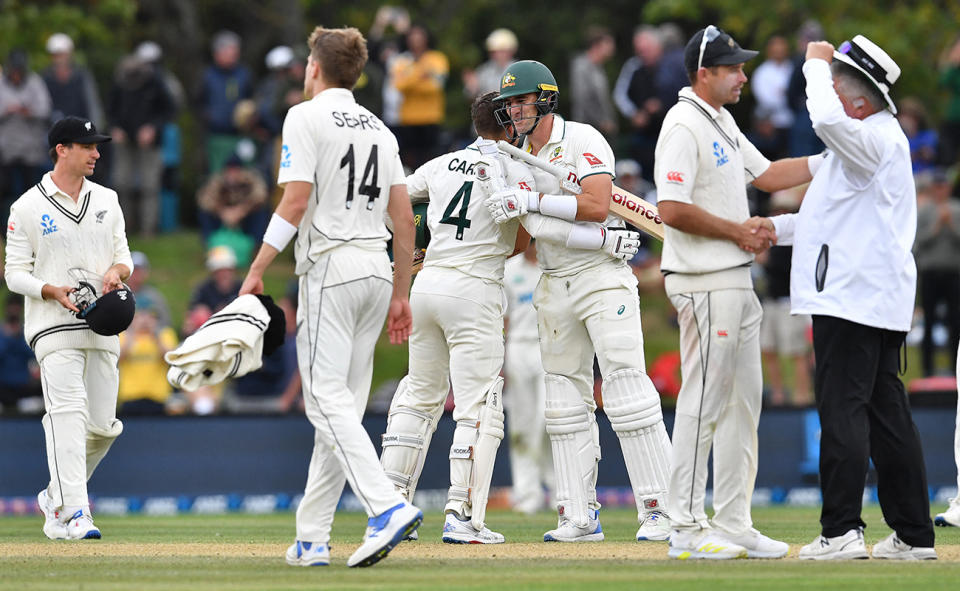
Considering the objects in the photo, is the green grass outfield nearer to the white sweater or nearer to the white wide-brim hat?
the white sweater

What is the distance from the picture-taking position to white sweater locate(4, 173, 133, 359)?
1056 cm

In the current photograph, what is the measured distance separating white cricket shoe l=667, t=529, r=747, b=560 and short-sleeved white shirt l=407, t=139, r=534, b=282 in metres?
2.30

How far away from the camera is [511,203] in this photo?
31.9 ft

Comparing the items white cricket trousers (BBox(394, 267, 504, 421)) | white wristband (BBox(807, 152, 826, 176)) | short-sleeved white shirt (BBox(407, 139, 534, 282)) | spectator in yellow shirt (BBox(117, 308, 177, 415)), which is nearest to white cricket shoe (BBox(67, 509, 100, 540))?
white cricket trousers (BBox(394, 267, 504, 421))

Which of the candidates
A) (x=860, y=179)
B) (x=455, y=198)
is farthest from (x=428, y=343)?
(x=860, y=179)

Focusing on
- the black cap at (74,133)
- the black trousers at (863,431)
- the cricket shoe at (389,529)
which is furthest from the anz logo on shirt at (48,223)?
the black trousers at (863,431)

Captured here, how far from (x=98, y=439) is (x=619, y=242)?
3.89 m

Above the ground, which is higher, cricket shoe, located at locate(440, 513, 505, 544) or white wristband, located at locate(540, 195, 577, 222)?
white wristband, located at locate(540, 195, 577, 222)

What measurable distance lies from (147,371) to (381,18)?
6.78m

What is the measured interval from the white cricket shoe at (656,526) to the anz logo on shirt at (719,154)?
8.23 feet

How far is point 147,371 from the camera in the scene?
18.1m

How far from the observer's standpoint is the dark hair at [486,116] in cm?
1022

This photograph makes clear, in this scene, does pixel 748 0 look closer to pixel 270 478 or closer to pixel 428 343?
pixel 270 478

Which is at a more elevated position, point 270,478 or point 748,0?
point 748,0
